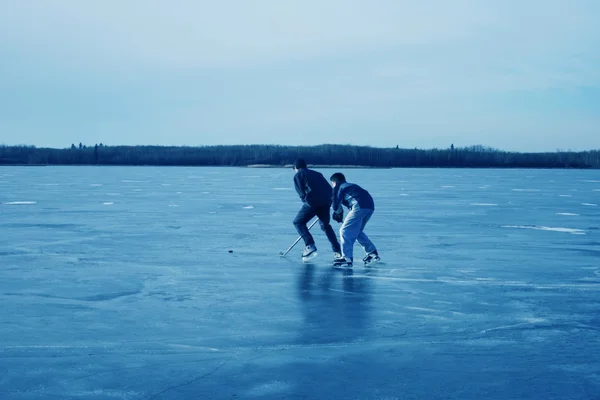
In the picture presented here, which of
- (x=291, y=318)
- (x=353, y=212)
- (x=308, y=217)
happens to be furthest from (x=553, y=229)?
(x=291, y=318)

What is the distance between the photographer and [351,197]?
13.3 meters

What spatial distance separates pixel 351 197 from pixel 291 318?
498 cm

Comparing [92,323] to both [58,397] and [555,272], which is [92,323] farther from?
[555,272]

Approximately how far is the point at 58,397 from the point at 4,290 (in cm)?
496

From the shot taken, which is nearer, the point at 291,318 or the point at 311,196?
the point at 291,318

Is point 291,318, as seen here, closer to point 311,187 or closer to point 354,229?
point 354,229

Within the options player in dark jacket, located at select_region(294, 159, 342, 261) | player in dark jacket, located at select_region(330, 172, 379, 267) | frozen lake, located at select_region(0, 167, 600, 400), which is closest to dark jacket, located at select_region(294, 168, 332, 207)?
player in dark jacket, located at select_region(294, 159, 342, 261)

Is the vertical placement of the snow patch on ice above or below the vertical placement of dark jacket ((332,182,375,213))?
below

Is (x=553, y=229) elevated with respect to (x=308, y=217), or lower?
lower

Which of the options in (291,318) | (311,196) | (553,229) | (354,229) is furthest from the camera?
(553,229)

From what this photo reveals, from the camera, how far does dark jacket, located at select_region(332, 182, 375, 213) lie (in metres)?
13.2

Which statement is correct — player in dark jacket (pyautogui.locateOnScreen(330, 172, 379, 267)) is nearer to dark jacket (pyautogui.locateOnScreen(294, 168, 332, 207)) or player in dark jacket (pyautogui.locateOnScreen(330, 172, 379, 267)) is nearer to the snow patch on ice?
dark jacket (pyautogui.locateOnScreen(294, 168, 332, 207))

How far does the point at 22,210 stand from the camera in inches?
997

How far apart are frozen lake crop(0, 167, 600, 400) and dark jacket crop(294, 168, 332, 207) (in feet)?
3.37
